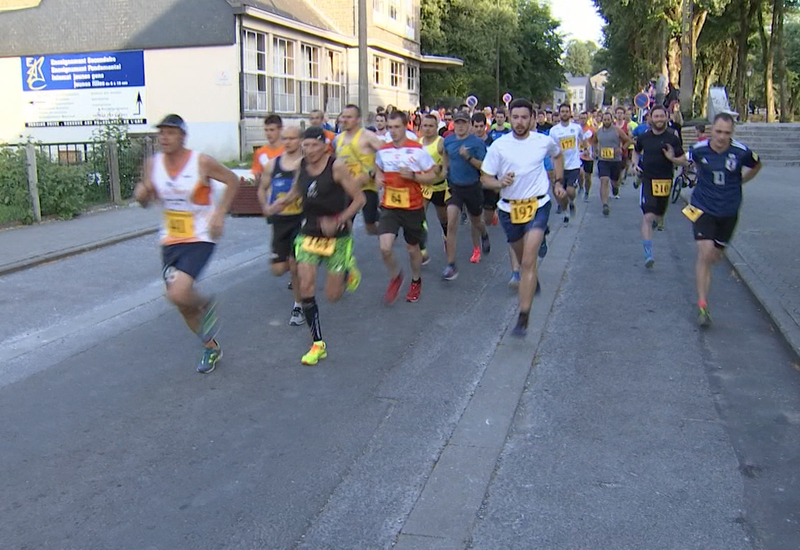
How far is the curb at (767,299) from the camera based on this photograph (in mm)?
6531

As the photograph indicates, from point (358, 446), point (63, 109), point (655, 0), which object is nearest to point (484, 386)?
point (358, 446)

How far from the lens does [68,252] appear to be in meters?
10.6

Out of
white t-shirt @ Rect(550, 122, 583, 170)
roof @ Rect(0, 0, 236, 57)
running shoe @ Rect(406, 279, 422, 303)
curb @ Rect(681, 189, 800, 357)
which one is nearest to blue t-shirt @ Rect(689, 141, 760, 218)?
curb @ Rect(681, 189, 800, 357)

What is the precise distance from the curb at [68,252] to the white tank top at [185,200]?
4.69 meters

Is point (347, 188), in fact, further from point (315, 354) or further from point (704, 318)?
point (704, 318)

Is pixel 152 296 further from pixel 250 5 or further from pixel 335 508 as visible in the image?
pixel 250 5

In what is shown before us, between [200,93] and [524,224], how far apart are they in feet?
69.5

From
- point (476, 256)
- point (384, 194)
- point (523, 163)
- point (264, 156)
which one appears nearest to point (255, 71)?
point (476, 256)

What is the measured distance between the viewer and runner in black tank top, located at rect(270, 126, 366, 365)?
605cm

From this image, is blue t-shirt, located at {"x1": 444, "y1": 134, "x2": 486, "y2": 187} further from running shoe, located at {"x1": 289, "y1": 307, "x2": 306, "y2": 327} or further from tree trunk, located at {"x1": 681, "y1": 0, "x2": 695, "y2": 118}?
tree trunk, located at {"x1": 681, "y1": 0, "x2": 695, "y2": 118}

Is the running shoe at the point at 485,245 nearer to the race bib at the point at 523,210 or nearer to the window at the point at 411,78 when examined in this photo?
the race bib at the point at 523,210

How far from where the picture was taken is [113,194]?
15336 mm

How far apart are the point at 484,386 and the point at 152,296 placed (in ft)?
14.1

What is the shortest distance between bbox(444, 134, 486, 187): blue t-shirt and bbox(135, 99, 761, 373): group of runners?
0.01m
